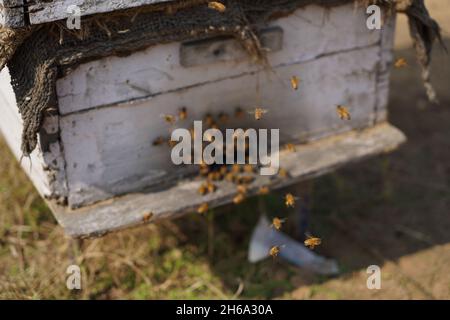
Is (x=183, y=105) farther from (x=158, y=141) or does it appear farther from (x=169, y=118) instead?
(x=158, y=141)

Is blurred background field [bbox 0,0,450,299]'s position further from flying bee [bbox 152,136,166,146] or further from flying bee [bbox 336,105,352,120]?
flying bee [bbox 152,136,166,146]

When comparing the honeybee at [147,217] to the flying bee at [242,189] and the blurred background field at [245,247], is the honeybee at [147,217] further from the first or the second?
the blurred background field at [245,247]

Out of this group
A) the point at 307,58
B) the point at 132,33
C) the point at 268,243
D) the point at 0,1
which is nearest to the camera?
the point at 0,1

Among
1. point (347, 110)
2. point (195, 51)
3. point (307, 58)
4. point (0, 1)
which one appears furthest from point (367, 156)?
point (0, 1)

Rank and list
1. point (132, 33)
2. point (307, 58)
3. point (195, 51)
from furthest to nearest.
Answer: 1. point (307, 58)
2. point (195, 51)
3. point (132, 33)

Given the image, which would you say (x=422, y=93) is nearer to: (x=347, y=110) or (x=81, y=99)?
(x=347, y=110)

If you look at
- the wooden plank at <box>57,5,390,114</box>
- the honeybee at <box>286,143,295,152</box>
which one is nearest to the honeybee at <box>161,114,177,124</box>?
the wooden plank at <box>57,5,390,114</box>
